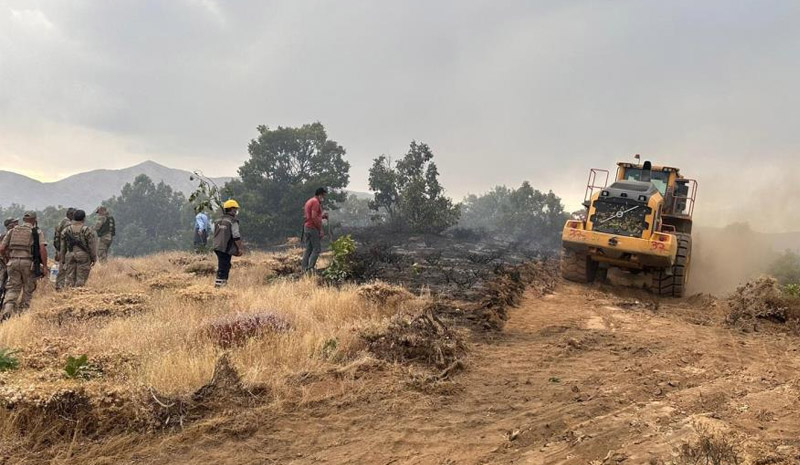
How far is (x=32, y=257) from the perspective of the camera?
7797 millimetres

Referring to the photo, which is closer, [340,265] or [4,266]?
[4,266]

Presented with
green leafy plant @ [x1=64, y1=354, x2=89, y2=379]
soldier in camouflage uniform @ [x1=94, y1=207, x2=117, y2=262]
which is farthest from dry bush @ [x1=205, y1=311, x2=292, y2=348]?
soldier in camouflage uniform @ [x1=94, y1=207, x2=117, y2=262]

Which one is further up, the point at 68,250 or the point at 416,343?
→ the point at 68,250

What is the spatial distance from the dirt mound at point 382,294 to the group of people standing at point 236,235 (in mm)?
2576

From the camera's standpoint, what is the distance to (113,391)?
3537mm

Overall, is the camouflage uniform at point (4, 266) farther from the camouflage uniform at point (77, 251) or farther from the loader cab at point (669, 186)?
the loader cab at point (669, 186)

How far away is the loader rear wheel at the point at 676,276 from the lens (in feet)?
32.1

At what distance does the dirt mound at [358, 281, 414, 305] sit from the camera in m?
6.97

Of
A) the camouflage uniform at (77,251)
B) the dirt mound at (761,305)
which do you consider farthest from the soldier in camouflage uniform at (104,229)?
the dirt mound at (761,305)

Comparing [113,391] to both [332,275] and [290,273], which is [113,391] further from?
[290,273]

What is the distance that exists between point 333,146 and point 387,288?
2851 centimetres

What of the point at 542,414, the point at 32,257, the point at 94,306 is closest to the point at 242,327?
the point at 94,306

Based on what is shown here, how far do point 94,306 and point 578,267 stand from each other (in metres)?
9.31

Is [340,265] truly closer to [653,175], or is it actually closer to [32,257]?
[32,257]
